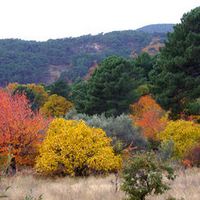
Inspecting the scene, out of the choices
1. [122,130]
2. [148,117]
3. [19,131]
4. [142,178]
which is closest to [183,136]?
[122,130]

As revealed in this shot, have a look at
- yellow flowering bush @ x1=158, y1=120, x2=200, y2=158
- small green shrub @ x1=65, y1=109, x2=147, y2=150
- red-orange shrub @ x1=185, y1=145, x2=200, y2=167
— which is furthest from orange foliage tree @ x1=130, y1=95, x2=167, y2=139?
red-orange shrub @ x1=185, y1=145, x2=200, y2=167

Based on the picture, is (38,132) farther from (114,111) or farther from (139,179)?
(114,111)

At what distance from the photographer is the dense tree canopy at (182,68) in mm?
24641

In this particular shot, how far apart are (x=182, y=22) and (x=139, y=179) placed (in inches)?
657

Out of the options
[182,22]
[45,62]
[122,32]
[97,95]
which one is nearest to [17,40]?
[45,62]

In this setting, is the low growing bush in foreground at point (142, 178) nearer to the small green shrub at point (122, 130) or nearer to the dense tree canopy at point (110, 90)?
the small green shrub at point (122, 130)

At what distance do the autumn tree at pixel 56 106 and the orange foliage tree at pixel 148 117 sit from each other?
1199cm

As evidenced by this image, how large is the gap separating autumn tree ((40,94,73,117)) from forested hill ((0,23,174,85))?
192ft

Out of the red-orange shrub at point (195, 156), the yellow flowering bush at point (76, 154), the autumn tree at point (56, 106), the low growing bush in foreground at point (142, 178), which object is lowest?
the autumn tree at point (56, 106)

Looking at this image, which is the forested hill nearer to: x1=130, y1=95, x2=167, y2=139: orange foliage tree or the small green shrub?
x1=130, y1=95, x2=167, y2=139: orange foliage tree

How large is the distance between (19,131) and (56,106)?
3547 centimetres

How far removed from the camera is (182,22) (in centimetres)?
2561

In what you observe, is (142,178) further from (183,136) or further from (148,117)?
(148,117)

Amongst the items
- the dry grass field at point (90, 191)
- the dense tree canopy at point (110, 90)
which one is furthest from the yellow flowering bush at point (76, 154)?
the dense tree canopy at point (110, 90)
